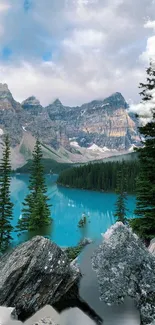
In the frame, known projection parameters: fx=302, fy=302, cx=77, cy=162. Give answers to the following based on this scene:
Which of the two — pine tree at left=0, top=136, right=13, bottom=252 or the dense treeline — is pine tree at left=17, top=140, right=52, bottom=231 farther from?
the dense treeline

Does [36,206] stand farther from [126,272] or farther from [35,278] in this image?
[126,272]

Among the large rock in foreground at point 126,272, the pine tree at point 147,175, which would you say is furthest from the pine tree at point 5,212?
the large rock in foreground at point 126,272

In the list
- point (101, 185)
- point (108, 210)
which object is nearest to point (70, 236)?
point (108, 210)

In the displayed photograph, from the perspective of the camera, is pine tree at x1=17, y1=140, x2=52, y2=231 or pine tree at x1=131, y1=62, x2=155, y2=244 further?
pine tree at x1=17, y1=140, x2=52, y2=231

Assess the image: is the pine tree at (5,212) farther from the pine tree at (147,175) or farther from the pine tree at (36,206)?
the pine tree at (147,175)

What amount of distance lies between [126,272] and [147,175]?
1106cm

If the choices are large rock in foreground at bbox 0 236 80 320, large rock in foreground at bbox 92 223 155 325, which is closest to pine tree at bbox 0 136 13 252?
large rock in foreground at bbox 0 236 80 320

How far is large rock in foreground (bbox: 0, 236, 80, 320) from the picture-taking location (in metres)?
8.11

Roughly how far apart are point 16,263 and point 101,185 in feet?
493

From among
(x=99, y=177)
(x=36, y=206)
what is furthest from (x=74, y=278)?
(x=99, y=177)

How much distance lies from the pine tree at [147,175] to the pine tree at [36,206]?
1763 centimetres

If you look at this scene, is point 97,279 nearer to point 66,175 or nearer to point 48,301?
point 48,301

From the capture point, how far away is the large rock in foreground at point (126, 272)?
25.4 feet

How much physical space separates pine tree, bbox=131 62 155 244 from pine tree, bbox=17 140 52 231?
17633 millimetres
